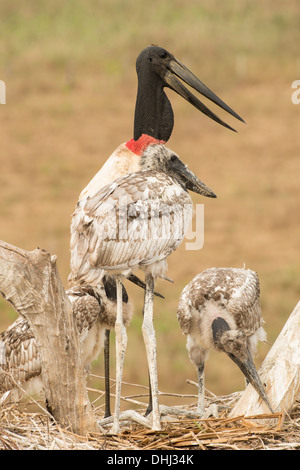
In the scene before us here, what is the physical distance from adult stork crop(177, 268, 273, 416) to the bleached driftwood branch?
0.50 m

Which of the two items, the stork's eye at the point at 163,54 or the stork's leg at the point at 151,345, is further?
the stork's eye at the point at 163,54

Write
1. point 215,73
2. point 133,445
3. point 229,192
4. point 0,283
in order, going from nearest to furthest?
point 0,283
point 133,445
point 229,192
point 215,73

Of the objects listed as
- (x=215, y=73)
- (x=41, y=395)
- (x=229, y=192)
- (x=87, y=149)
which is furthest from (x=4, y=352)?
(x=215, y=73)

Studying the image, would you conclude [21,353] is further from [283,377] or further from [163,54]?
[163,54]

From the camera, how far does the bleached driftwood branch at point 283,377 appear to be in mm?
5011

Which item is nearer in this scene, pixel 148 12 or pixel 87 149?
pixel 87 149

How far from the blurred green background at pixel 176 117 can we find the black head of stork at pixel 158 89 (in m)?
9.64

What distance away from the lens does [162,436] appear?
4672mm

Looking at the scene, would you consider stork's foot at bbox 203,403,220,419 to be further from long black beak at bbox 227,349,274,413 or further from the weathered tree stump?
the weathered tree stump

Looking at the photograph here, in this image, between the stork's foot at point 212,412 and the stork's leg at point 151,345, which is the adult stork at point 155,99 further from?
the stork's foot at point 212,412

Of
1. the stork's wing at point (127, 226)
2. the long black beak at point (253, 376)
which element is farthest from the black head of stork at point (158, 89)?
the long black beak at point (253, 376)

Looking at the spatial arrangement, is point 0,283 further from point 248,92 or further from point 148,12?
point 148,12
